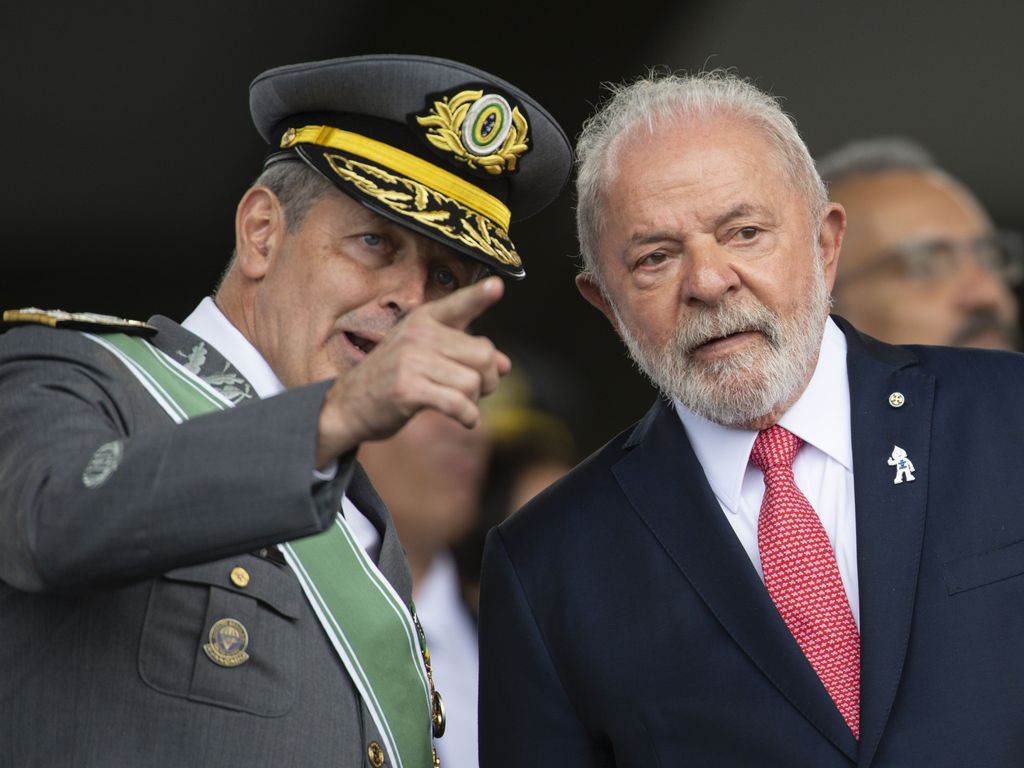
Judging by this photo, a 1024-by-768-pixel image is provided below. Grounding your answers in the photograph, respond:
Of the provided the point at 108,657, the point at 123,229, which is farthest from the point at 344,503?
the point at 123,229

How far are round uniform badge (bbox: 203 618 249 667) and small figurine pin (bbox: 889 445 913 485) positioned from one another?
112 centimetres

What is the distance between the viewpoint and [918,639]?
249cm

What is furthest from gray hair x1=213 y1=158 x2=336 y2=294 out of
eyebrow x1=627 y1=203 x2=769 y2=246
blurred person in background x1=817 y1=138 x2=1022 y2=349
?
blurred person in background x1=817 y1=138 x2=1022 y2=349

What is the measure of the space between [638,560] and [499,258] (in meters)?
0.61

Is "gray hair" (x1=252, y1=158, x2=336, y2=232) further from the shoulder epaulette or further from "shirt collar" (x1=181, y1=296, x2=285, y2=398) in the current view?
the shoulder epaulette

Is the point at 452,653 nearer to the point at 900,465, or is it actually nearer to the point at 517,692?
the point at 517,692

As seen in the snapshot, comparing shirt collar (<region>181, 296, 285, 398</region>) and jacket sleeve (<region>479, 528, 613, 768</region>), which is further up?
shirt collar (<region>181, 296, 285, 398</region>)

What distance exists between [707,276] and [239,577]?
3.21 feet

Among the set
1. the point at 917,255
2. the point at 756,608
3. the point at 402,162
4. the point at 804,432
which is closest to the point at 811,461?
the point at 804,432

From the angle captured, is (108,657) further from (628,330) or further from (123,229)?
(123,229)

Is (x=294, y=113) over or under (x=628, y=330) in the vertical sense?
over

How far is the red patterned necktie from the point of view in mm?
2533

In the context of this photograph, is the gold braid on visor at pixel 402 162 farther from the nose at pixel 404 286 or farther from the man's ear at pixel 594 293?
the man's ear at pixel 594 293

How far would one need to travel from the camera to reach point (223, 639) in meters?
Result: 2.12
